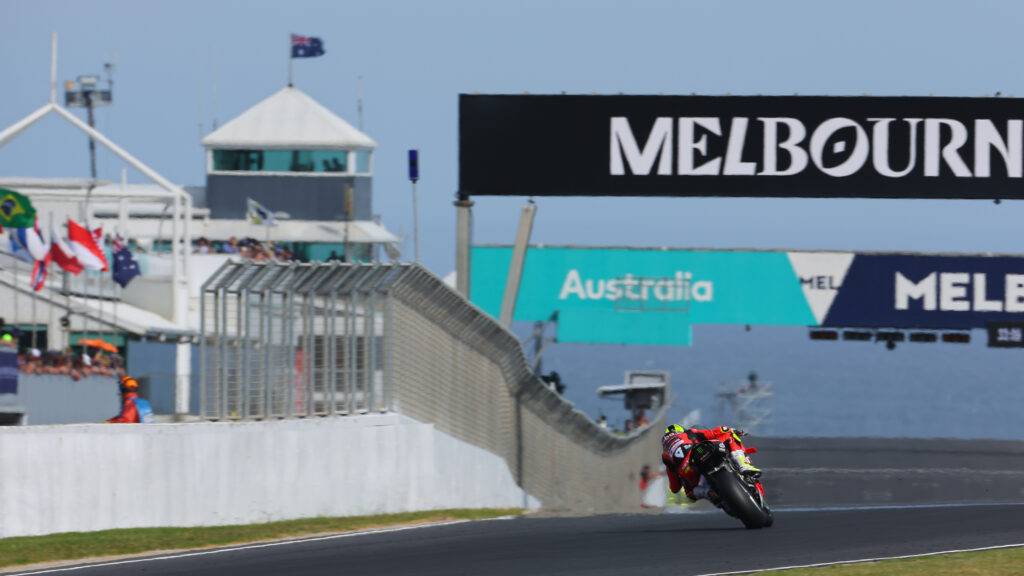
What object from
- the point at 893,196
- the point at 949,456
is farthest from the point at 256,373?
the point at 949,456

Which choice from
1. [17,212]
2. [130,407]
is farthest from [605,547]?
[17,212]

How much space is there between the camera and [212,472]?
17594 mm

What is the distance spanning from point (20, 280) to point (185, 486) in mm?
26575

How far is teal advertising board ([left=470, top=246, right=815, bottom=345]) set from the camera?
45.7 m

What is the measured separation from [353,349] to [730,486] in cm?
500

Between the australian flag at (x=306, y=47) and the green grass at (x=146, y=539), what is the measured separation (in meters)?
58.2

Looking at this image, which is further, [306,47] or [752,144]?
[306,47]

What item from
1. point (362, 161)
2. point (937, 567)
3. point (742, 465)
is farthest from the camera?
point (362, 161)

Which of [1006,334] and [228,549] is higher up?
[1006,334]

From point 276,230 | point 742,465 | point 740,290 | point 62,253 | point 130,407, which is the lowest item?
point 742,465

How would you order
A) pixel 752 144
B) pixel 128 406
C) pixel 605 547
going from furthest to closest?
pixel 752 144 < pixel 128 406 < pixel 605 547

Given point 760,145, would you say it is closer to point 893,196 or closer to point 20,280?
point 893,196

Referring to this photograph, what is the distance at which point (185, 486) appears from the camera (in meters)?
17.2

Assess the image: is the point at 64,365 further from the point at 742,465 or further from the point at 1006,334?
the point at 1006,334
